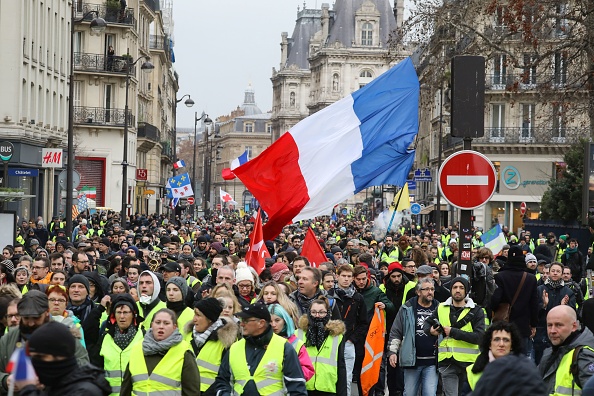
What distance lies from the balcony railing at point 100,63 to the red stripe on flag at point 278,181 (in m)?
47.7

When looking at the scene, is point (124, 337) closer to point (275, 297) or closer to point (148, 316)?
point (148, 316)

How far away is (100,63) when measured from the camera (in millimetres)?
62594

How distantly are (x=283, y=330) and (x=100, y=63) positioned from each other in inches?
2130

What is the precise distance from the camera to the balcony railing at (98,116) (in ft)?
204

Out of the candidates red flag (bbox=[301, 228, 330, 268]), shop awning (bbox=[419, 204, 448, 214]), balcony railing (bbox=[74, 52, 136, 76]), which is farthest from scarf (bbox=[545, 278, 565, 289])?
shop awning (bbox=[419, 204, 448, 214])

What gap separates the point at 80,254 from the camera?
15586mm

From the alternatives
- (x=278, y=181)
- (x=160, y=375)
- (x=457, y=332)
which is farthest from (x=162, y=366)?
(x=278, y=181)

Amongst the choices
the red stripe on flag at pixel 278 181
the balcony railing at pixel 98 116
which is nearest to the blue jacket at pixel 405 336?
the red stripe on flag at pixel 278 181

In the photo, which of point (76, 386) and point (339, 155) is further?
point (339, 155)

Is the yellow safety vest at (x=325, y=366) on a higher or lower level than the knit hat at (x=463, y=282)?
lower

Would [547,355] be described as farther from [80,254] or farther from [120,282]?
[80,254]

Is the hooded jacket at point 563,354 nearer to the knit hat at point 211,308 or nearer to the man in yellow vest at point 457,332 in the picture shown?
the knit hat at point 211,308

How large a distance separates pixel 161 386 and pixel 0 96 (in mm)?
31127

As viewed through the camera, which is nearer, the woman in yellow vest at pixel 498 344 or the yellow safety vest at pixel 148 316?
the woman in yellow vest at pixel 498 344
